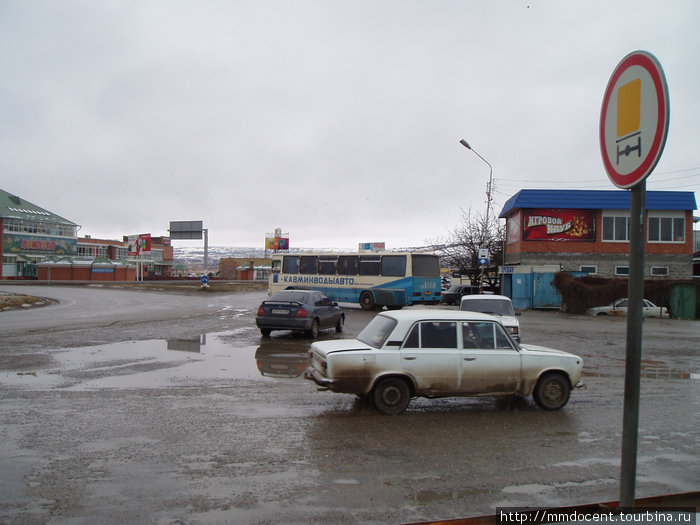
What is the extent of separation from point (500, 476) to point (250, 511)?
2531 millimetres

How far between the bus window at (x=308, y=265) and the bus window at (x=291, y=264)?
1.25 feet

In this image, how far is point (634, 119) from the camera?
2.97 m

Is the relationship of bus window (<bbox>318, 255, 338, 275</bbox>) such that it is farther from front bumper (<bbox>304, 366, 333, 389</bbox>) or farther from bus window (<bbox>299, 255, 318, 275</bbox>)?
front bumper (<bbox>304, 366, 333, 389</bbox>)

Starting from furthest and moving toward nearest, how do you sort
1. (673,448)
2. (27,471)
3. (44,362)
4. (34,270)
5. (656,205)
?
(34,270), (656,205), (44,362), (673,448), (27,471)

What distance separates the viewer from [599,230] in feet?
125

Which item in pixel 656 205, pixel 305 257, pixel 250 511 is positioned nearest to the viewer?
pixel 250 511

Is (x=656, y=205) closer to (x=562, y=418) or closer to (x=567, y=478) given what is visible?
(x=562, y=418)

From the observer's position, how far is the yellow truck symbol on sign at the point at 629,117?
9.66 feet

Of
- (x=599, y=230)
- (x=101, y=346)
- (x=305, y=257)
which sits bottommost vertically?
(x=101, y=346)

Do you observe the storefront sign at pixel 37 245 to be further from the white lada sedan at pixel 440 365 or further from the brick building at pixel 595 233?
the white lada sedan at pixel 440 365

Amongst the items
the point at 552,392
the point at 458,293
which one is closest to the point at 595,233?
the point at 458,293

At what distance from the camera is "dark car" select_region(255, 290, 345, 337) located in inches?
652

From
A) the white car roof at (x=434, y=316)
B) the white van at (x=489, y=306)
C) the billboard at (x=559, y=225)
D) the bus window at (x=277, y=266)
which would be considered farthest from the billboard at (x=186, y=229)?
the white car roof at (x=434, y=316)

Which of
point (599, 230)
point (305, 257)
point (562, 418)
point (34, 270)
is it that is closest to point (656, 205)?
point (599, 230)
